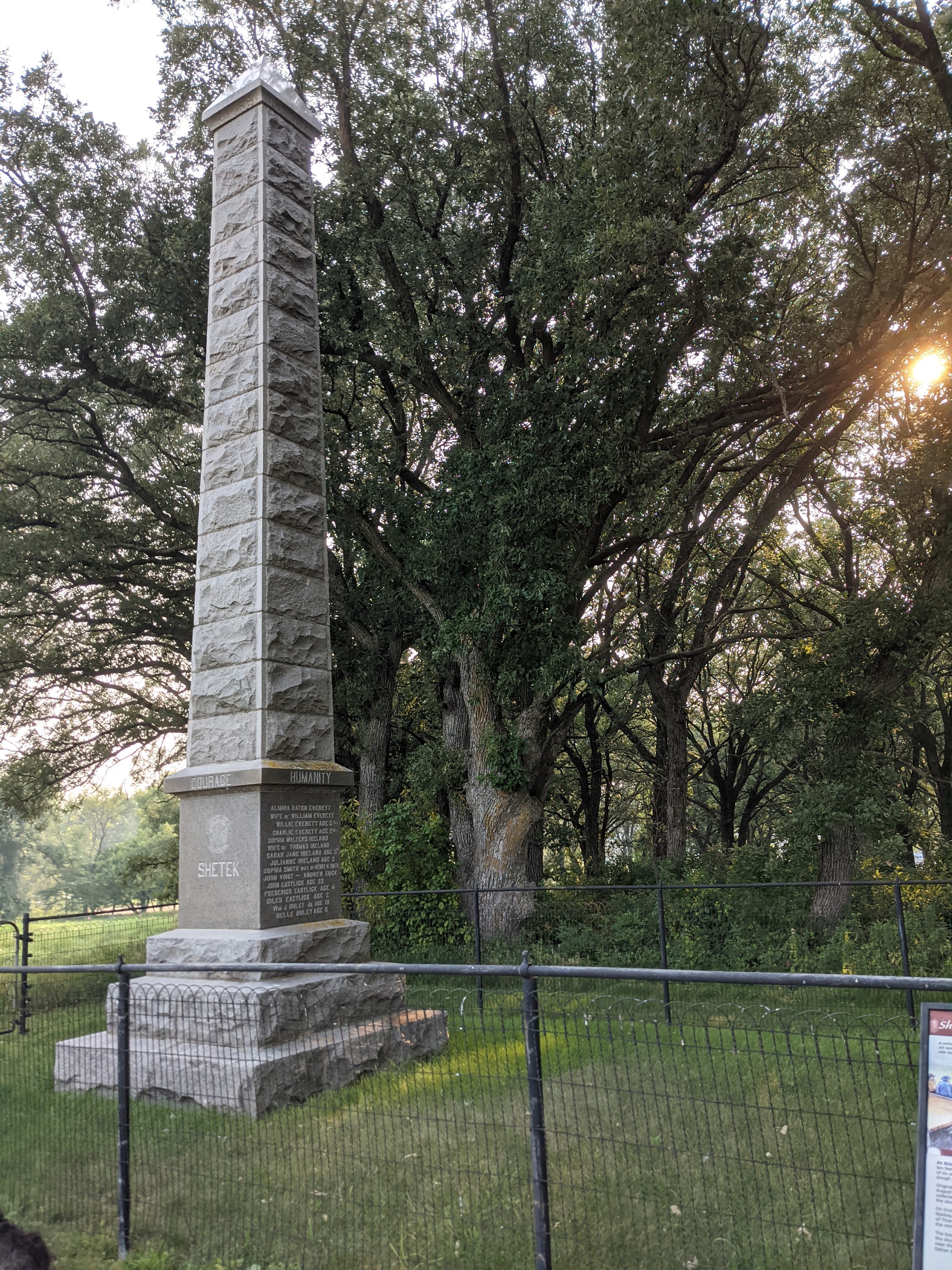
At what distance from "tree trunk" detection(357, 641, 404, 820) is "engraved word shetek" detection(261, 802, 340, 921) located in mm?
9750

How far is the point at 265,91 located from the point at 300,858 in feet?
22.3

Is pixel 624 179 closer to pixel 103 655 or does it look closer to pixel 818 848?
pixel 818 848

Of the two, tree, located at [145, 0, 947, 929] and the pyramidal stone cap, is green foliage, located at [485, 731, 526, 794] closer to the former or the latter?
tree, located at [145, 0, 947, 929]

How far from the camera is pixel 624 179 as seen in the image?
10719mm

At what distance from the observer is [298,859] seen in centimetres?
709

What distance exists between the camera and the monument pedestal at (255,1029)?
223 inches

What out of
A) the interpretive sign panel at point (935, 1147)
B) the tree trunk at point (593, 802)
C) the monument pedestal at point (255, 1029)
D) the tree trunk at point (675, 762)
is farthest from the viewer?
the tree trunk at point (593, 802)

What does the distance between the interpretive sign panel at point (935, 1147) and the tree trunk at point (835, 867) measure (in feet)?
34.8

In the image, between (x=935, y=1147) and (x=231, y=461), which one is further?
(x=231, y=461)

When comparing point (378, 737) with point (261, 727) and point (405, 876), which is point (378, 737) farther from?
point (261, 727)

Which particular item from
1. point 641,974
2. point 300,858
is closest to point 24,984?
point 300,858

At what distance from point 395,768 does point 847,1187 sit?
1529 cm

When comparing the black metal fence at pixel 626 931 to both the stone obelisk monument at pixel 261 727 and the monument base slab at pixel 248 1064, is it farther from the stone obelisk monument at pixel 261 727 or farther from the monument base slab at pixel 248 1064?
the stone obelisk monument at pixel 261 727

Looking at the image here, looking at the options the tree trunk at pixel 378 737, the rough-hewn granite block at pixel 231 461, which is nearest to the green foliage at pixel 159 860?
the tree trunk at pixel 378 737
